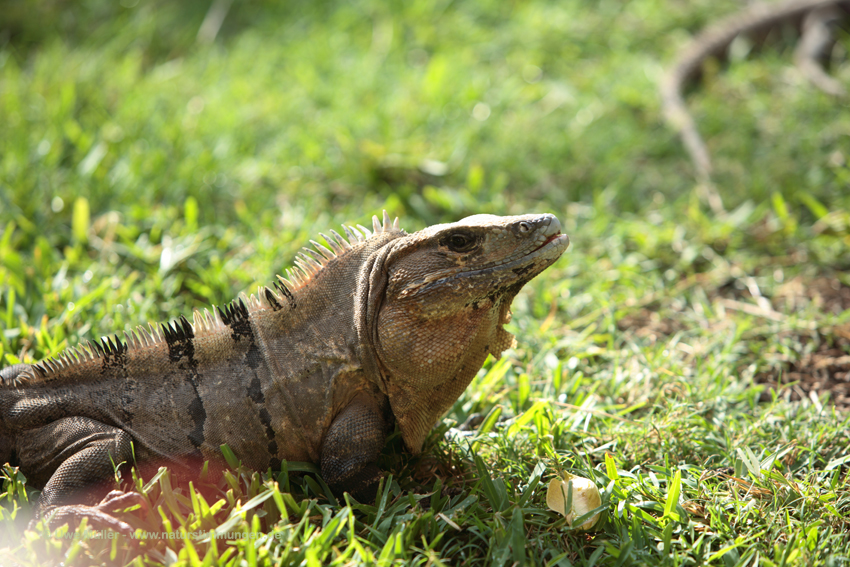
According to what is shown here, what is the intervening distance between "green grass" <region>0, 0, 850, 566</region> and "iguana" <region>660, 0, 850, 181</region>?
16 centimetres

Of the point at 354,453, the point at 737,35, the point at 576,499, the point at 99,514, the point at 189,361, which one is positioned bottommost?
the point at 576,499

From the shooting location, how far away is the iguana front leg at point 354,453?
104 inches

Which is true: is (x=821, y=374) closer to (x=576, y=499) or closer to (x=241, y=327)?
(x=576, y=499)

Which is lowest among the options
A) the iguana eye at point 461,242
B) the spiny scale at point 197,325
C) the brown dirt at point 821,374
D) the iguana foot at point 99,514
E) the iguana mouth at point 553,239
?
the brown dirt at point 821,374

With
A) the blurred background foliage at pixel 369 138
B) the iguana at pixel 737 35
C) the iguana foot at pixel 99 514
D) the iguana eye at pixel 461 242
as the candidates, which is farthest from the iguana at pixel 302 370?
the iguana at pixel 737 35

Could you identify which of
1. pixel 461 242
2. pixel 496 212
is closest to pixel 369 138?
pixel 496 212

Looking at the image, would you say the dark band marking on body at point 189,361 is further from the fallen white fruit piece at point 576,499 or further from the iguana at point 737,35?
the iguana at point 737,35

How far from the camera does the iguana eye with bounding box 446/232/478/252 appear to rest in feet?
8.75

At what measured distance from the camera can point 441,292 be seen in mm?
2605

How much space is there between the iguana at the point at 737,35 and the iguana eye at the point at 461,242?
365 centimetres

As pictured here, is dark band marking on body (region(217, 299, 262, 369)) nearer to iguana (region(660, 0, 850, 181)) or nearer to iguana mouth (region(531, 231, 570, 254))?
iguana mouth (region(531, 231, 570, 254))

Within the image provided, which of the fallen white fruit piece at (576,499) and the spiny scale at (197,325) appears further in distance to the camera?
the spiny scale at (197,325)

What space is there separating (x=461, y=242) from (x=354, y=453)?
3.05 ft

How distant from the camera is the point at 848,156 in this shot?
5484mm
